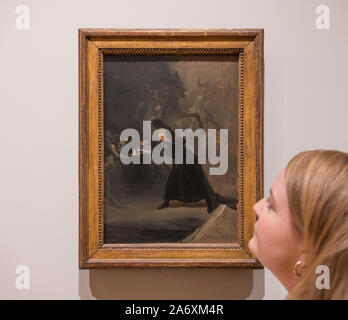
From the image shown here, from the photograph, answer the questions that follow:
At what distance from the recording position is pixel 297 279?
62 centimetres

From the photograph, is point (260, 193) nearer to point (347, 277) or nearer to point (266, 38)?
point (347, 277)

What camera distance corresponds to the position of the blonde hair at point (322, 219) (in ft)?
1.82

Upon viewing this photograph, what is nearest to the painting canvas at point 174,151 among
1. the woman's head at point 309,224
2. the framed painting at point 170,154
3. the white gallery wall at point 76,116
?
the framed painting at point 170,154

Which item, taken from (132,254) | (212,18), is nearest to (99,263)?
(132,254)

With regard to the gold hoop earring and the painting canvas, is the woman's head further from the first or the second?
the painting canvas

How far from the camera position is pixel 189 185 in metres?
0.87

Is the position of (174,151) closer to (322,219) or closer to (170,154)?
(170,154)

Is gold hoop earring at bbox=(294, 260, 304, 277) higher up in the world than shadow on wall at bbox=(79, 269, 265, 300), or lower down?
higher up

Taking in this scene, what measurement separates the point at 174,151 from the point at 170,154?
0.01 m

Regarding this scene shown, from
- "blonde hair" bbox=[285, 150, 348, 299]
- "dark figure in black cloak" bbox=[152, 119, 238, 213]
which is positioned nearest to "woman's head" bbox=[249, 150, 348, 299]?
"blonde hair" bbox=[285, 150, 348, 299]

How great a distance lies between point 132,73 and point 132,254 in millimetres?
517

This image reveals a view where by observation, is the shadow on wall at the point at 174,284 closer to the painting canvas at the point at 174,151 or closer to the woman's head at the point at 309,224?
the painting canvas at the point at 174,151

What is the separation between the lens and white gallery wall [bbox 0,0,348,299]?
89 centimetres

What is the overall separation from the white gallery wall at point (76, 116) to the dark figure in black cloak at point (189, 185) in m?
0.17
